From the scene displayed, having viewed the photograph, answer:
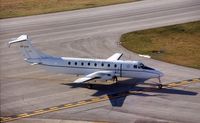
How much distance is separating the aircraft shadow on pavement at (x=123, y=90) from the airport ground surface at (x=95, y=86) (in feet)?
0.34

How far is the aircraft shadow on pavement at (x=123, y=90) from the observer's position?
46.5m

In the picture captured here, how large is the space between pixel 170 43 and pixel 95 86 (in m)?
22.8

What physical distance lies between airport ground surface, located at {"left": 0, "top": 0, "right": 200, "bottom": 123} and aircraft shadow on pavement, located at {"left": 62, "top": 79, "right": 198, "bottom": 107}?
10 cm

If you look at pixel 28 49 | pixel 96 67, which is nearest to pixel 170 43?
pixel 96 67

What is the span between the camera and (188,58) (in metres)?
60.2

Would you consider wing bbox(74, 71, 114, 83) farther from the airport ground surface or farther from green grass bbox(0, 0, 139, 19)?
green grass bbox(0, 0, 139, 19)

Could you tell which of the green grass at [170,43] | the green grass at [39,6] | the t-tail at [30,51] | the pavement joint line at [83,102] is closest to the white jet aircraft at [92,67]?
the t-tail at [30,51]

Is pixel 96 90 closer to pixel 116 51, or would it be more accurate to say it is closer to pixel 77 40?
pixel 116 51

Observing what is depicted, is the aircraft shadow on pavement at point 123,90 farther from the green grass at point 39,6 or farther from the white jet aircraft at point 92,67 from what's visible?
the green grass at point 39,6

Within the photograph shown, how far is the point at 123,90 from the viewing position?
4859 centimetres

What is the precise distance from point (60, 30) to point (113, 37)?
426 inches

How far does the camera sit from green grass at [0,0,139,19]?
94519 mm

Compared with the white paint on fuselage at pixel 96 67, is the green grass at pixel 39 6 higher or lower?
higher

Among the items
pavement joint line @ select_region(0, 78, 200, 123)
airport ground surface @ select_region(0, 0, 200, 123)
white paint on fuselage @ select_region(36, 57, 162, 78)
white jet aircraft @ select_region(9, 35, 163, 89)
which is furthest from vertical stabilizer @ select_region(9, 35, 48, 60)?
pavement joint line @ select_region(0, 78, 200, 123)
